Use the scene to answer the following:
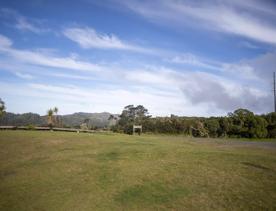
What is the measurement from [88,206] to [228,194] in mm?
4912

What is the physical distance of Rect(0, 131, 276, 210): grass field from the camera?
10320mm

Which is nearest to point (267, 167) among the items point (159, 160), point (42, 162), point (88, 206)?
point (159, 160)

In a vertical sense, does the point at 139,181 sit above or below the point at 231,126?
below

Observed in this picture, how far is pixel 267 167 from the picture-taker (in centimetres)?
1327

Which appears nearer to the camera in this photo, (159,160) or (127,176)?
(127,176)

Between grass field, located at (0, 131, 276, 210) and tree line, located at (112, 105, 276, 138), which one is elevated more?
tree line, located at (112, 105, 276, 138)

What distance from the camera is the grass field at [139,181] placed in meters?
10.3

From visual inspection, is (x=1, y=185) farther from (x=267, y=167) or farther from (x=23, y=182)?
(x=267, y=167)

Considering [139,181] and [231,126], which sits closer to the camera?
[139,181]

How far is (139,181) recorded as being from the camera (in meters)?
12.5

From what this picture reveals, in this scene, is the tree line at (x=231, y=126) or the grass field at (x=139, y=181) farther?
the tree line at (x=231, y=126)

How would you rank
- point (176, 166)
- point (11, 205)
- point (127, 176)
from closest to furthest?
1. point (11, 205)
2. point (127, 176)
3. point (176, 166)

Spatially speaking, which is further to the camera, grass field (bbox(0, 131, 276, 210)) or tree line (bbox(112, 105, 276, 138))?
tree line (bbox(112, 105, 276, 138))

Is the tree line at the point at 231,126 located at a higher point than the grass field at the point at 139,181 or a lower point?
higher
